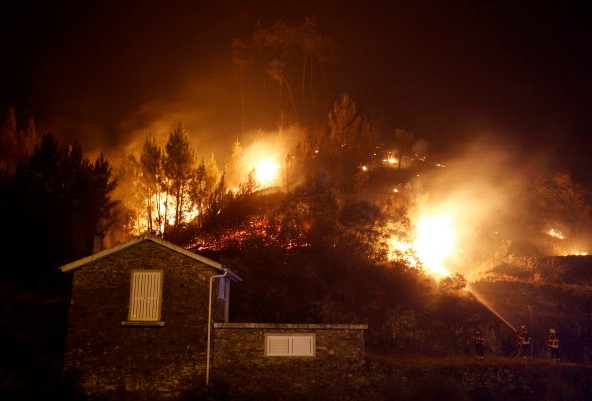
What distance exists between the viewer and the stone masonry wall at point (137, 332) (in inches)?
797

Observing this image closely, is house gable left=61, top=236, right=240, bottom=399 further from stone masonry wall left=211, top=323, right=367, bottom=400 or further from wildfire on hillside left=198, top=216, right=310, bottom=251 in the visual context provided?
wildfire on hillside left=198, top=216, right=310, bottom=251

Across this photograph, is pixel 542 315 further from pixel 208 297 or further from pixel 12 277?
pixel 12 277

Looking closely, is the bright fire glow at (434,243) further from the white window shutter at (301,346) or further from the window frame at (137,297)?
the window frame at (137,297)

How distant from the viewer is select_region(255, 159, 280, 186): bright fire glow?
61.7 metres

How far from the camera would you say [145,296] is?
21141mm

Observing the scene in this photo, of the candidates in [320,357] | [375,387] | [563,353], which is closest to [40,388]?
[320,357]

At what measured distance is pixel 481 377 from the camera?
81.3 feet

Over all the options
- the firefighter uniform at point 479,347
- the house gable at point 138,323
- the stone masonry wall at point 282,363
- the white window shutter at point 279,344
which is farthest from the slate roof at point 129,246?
the firefighter uniform at point 479,347

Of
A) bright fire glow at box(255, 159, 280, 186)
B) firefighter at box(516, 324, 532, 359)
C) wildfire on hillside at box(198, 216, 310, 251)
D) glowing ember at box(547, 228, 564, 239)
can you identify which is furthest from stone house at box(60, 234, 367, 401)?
glowing ember at box(547, 228, 564, 239)

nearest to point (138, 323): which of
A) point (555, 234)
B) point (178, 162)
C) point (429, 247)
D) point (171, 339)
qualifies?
point (171, 339)

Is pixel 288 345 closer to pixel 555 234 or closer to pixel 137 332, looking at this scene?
pixel 137 332

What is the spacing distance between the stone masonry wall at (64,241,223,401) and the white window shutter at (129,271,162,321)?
0.25 metres

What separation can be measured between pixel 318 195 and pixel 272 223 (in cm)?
661

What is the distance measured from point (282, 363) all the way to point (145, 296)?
6304 millimetres
